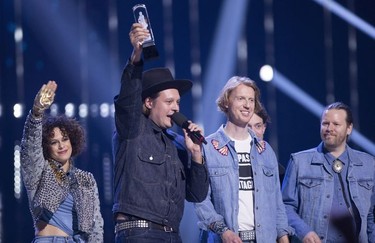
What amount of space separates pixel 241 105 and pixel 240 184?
42 cm

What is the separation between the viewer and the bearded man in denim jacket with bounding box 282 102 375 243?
4352 millimetres


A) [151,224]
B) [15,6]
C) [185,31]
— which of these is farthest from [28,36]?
[151,224]

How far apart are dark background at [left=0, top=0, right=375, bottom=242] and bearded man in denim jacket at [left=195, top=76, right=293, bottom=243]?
220 centimetres

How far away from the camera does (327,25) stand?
6.83 metres

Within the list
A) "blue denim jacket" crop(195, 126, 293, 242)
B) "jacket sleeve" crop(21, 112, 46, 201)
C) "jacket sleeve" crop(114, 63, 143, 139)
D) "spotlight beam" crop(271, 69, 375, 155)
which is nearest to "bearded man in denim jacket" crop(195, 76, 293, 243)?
"blue denim jacket" crop(195, 126, 293, 242)

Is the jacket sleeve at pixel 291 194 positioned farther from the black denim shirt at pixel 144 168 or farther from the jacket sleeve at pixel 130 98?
the jacket sleeve at pixel 130 98

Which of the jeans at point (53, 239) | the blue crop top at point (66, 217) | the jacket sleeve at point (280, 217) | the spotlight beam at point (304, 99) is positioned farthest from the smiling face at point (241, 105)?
the spotlight beam at point (304, 99)

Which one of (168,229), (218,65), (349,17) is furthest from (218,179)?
(349,17)

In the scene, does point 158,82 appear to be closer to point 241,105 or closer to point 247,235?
point 241,105

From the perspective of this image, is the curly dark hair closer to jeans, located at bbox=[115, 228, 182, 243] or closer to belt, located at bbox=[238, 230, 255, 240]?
jeans, located at bbox=[115, 228, 182, 243]

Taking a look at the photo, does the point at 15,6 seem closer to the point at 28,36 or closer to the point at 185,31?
the point at 28,36

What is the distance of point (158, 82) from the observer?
377 cm

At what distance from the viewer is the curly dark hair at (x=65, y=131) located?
3807 mm

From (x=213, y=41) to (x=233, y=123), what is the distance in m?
2.54
